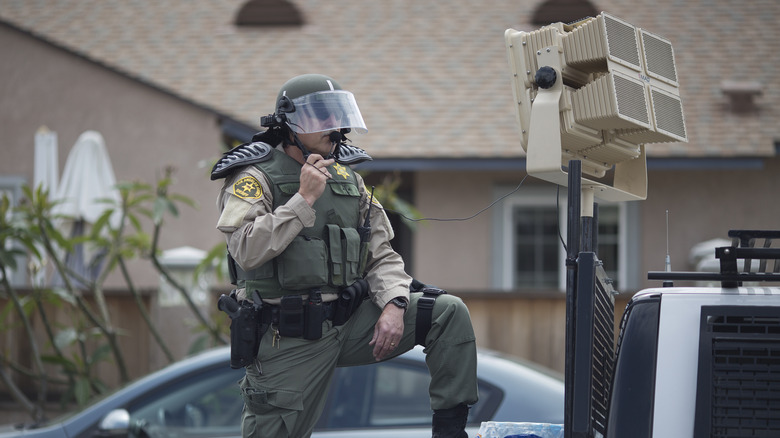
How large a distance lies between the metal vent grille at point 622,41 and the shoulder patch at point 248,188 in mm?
1113

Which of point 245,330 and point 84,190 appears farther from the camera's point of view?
point 84,190

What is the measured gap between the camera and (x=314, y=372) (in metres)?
2.92

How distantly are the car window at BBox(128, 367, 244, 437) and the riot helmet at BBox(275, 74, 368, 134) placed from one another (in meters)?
2.30

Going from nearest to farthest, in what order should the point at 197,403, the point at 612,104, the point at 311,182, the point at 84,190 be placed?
the point at 612,104 → the point at 311,182 → the point at 197,403 → the point at 84,190

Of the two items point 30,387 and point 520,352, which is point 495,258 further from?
point 30,387

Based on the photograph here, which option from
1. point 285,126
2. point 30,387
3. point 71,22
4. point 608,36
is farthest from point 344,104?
point 71,22

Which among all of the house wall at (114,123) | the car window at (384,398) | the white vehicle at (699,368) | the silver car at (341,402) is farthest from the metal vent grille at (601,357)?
the house wall at (114,123)

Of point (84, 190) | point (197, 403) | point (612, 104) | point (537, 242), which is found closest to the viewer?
point (612, 104)

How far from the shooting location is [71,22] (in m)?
12.1

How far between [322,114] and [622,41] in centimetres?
93

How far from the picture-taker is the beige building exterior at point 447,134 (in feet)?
31.7

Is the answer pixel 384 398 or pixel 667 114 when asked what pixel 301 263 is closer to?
pixel 667 114

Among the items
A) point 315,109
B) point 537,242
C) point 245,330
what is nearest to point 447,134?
point 537,242

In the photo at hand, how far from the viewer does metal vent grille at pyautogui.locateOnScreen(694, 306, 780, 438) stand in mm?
2127
